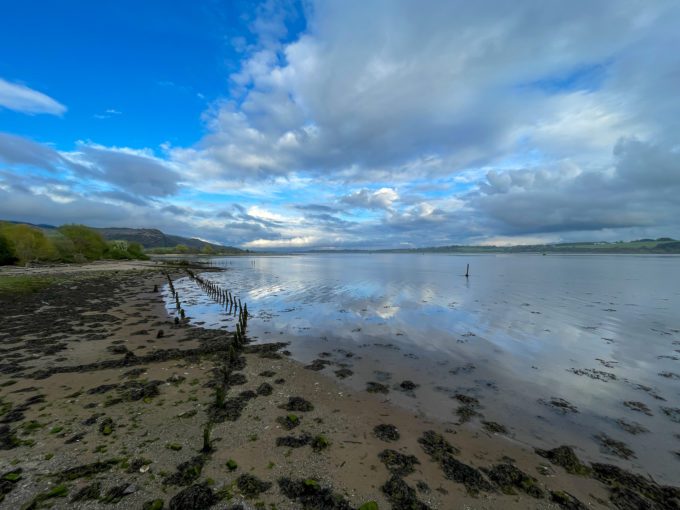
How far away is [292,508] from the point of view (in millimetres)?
5312

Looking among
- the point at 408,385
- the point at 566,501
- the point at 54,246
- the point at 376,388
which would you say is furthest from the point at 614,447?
the point at 54,246

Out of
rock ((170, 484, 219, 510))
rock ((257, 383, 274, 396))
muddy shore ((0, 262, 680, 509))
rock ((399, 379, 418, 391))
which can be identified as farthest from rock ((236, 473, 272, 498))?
rock ((399, 379, 418, 391))

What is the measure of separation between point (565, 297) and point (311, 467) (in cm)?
3578

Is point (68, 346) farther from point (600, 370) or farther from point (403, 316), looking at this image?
point (600, 370)

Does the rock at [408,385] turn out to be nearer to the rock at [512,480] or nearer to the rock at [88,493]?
the rock at [512,480]

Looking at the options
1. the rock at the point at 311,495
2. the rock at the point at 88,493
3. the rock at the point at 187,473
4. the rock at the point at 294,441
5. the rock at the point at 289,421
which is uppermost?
the rock at the point at 88,493

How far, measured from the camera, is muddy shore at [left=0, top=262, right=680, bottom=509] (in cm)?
554

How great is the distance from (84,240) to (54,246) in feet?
42.9

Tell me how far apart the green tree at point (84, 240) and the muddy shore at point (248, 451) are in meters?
89.5

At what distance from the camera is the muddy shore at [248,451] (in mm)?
5535

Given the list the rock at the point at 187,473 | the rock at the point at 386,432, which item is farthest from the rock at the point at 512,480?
the rock at the point at 187,473

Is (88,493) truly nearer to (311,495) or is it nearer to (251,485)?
(251,485)

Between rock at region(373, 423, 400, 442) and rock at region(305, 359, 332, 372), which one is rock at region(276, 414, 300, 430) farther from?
rock at region(305, 359, 332, 372)

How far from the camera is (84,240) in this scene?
271 feet
